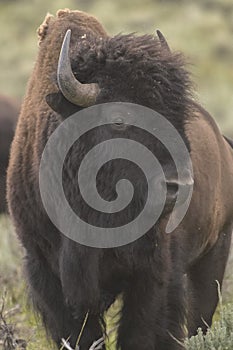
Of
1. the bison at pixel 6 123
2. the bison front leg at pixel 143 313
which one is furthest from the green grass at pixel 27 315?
the bison at pixel 6 123

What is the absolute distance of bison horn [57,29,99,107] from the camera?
5730 mm

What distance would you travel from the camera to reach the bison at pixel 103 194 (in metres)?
5.80

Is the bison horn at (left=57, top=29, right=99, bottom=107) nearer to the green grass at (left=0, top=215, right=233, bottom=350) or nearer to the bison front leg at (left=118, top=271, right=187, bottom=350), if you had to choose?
the bison front leg at (left=118, top=271, right=187, bottom=350)

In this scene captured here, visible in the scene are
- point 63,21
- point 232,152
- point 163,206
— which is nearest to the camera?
point 163,206

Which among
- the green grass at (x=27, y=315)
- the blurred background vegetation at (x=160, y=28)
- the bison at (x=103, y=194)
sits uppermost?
the blurred background vegetation at (x=160, y=28)

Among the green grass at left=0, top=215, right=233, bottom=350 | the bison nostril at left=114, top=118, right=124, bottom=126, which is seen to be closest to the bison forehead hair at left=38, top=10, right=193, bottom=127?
the bison nostril at left=114, top=118, right=124, bottom=126

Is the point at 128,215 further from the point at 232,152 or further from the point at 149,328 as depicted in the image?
the point at 232,152

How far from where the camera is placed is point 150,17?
38875mm

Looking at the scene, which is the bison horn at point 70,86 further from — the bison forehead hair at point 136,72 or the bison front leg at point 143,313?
the bison front leg at point 143,313

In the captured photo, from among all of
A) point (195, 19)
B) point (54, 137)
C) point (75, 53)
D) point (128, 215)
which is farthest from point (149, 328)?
point (195, 19)

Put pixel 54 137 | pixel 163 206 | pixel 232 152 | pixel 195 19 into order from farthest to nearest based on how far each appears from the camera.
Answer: pixel 195 19
pixel 232 152
pixel 54 137
pixel 163 206

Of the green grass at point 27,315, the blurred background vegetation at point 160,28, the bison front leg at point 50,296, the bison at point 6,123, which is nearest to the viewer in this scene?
the green grass at point 27,315

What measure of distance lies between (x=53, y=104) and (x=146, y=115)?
1.87 feet

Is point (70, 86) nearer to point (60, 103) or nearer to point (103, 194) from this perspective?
point (60, 103)
